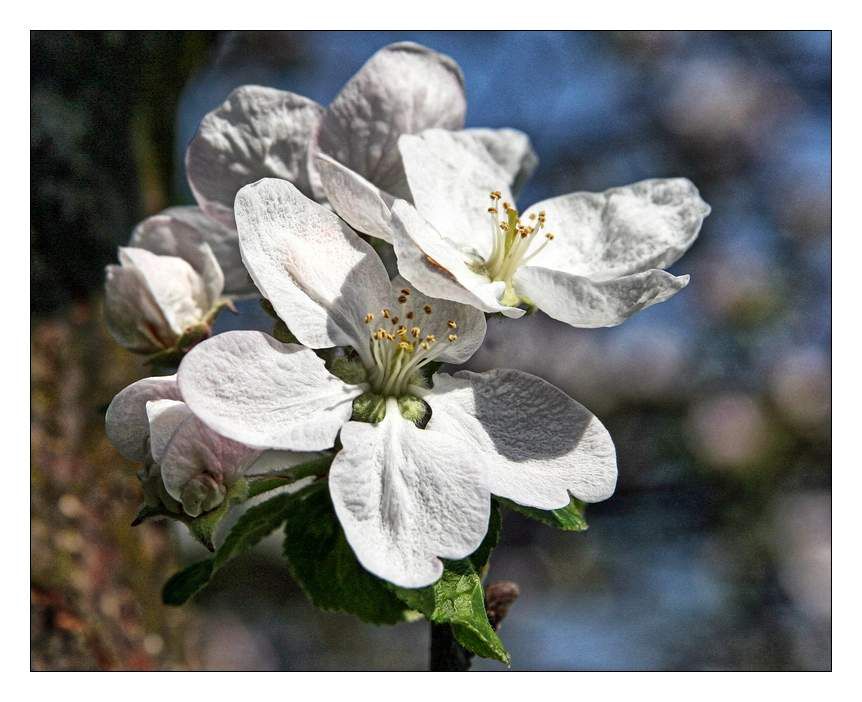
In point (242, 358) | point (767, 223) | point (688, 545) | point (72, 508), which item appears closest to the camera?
point (242, 358)

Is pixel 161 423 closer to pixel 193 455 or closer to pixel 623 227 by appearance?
pixel 193 455

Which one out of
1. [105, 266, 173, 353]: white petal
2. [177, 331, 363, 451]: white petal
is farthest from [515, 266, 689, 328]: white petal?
[105, 266, 173, 353]: white petal

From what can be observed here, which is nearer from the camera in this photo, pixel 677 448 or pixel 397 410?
pixel 397 410

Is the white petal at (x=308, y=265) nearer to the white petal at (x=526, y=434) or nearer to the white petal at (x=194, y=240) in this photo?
the white petal at (x=526, y=434)

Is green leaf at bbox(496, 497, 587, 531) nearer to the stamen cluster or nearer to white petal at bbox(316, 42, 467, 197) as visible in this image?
the stamen cluster

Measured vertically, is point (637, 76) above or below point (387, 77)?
above

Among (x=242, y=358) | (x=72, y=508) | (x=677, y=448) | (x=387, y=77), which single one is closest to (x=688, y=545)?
(x=677, y=448)

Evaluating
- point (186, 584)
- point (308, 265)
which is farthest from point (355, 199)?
point (186, 584)
